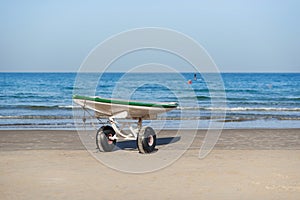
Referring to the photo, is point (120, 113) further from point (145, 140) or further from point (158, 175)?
point (158, 175)

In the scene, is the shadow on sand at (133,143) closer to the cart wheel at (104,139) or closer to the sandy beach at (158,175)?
the sandy beach at (158,175)

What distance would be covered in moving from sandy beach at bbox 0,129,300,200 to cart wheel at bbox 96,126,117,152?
288mm

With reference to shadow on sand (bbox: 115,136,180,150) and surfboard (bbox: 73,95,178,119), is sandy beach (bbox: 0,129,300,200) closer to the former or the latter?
shadow on sand (bbox: 115,136,180,150)

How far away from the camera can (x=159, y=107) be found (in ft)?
37.7

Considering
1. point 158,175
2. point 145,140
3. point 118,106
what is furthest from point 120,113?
point 158,175

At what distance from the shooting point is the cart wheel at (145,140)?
1128 cm

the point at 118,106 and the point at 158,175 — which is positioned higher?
the point at 118,106

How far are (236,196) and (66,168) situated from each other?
3601 millimetres

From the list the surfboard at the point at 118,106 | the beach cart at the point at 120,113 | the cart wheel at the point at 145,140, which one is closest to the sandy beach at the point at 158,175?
the cart wheel at the point at 145,140

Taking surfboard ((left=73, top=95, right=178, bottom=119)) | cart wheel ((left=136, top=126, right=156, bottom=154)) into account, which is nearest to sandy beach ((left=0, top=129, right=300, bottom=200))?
cart wheel ((left=136, top=126, right=156, bottom=154))

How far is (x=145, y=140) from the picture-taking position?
1141 cm

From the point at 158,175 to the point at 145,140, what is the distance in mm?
2381

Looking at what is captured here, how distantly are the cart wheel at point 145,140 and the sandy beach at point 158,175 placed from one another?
0.20m

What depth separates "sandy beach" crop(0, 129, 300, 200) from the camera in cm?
766
